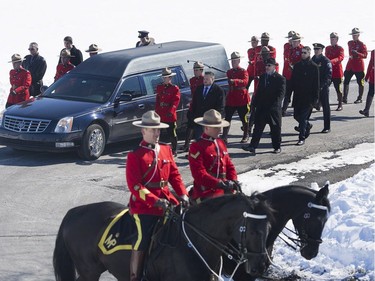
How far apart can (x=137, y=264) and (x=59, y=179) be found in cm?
713

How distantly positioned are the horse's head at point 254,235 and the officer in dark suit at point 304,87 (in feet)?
33.8

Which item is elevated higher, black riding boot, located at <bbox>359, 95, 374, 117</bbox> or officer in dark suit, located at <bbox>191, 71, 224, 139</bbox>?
officer in dark suit, located at <bbox>191, 71, 224, 139</bbox>

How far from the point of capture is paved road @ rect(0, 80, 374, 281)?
41.1 feet

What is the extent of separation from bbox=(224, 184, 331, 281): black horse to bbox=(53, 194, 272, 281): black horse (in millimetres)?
1009

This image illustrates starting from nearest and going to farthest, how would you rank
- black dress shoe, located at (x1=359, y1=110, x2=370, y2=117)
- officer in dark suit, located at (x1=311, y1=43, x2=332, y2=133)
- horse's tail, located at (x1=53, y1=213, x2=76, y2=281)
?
horse's tail, located at (x1=53, y1=213, x2=76, y2=281) < officer in dark suit, located at (x1=311, y1=43, x2=332, y2=133) < black dress shoe, located at (x1=359, y1=110, x2=370, y2=117)

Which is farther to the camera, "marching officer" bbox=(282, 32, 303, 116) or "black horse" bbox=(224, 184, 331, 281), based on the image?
"marching officer" bbox=(282, 32, 303, 116)

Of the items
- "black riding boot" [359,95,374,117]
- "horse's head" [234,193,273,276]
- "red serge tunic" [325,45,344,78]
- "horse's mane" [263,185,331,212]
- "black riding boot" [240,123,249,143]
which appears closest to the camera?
"horse's head" [234,193,273,276]

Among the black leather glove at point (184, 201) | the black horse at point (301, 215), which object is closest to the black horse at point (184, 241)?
the black leather glove at point (184, 201)

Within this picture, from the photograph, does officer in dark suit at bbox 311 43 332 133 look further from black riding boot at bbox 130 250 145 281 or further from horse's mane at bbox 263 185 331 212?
black riding boot at bbox 130 250 145 281

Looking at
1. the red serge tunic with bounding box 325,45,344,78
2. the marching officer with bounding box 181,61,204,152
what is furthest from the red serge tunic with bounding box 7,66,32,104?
the red serge tunic with bounding box 325,45,344,78

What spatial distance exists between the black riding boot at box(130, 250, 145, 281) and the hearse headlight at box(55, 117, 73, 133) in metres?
8.19

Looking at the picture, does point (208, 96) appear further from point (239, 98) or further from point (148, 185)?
point (148, 185)

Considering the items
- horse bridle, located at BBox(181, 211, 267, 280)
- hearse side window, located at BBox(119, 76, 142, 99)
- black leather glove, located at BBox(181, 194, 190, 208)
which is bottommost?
horse bridle, located at BBox(181, 211, 267, 280)

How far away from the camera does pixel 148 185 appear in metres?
9.59
